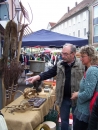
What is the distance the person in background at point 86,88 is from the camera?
1.78m

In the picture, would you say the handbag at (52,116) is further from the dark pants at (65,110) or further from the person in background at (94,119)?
the person in background at (94,119)

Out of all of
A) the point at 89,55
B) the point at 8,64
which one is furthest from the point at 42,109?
the point at 89,55

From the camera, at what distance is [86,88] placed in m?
1.81

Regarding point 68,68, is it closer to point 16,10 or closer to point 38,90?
point 38,90

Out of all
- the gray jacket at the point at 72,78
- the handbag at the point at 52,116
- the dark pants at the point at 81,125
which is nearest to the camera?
the dark pants at the point at 81,125

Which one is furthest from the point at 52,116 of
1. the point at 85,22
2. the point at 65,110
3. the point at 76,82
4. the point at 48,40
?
the point at 85,22

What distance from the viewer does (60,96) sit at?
258cm

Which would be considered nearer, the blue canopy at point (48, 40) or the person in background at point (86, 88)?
the person in background at point (86, 88)

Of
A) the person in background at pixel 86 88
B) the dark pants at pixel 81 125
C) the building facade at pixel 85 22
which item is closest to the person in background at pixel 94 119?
the person in background at pixel 86 88

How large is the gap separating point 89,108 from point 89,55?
0.55 m

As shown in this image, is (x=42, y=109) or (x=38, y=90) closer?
(x=42, y=109)

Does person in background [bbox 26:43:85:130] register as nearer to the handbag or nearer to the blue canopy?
the handbag

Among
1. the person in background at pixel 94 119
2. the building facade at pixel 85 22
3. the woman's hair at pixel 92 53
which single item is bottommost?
→ the person in background at pixel 94 119

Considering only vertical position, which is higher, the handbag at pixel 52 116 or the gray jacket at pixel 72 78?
the gray jacket at pixel 72 78
